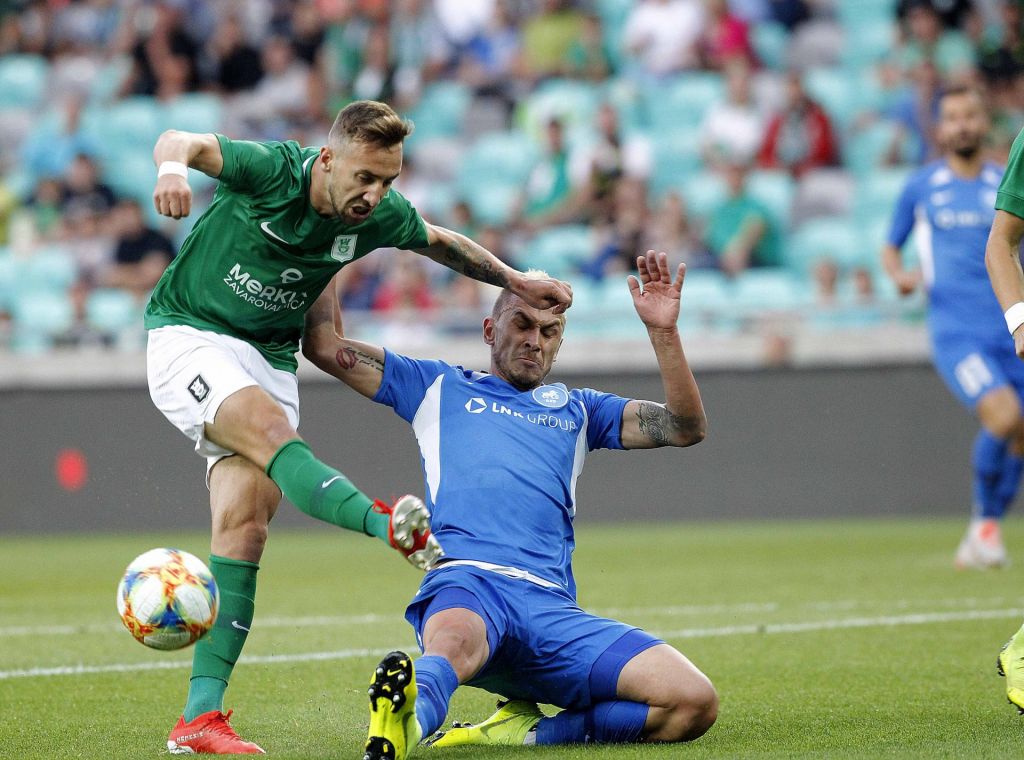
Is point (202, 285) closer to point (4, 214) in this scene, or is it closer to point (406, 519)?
point (406, 519)

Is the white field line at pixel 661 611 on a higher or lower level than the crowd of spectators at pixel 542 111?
lower

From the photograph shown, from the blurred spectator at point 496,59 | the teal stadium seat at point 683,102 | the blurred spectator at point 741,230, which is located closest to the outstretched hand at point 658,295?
the blurred spectator at point 741,230

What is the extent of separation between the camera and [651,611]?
777cm

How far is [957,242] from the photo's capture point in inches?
375

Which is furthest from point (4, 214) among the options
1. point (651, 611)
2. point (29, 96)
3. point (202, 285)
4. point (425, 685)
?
point (425, 685)

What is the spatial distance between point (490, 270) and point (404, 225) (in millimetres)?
367

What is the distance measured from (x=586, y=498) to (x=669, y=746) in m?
9.12

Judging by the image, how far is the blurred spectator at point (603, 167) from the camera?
15.0 m

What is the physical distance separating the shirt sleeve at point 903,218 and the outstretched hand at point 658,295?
5237mm

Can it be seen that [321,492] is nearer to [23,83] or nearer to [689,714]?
[689,714]

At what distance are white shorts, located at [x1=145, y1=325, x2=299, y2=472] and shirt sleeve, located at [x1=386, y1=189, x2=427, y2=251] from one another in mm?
600

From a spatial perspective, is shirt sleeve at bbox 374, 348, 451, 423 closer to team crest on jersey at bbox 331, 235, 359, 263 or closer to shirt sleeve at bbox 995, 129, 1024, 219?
team crest on jersey at bbox 331, 235, 359, 263

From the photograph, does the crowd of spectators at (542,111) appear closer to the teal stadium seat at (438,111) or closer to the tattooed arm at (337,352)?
the teal stadium seat at (438,111)

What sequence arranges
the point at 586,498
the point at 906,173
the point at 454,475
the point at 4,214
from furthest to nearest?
the point at 4,214 < the point at 906,173 < the point at 586,498 < the point at 454,475
